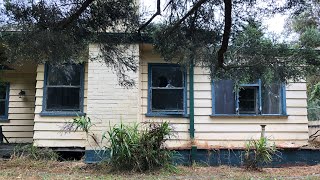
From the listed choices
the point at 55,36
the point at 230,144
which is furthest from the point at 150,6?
the point at 230,144

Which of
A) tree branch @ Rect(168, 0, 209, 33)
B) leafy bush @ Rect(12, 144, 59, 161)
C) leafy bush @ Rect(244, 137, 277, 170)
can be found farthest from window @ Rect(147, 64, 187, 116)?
tree branch @ Rect(168, 0, 209, 33)

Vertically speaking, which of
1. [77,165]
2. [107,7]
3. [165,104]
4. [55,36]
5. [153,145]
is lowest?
[77,165]

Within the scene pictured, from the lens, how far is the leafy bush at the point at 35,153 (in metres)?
8.12

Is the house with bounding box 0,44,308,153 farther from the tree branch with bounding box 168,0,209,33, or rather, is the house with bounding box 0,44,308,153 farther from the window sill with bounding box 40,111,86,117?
the tree branch with bounding box 168,0,209,33

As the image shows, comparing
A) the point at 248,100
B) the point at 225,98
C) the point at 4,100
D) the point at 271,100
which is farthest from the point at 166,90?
the point at 4,100

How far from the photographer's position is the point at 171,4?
16.7ft

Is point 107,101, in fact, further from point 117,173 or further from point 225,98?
point 225,98

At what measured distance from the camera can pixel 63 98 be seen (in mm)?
8914

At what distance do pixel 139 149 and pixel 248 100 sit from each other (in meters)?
3.51

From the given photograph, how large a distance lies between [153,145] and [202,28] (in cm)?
253

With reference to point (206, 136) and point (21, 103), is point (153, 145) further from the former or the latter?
point (21, 103)

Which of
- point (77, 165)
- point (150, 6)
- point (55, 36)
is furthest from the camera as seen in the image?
point (77, 165)

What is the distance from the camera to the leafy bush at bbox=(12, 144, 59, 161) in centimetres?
812

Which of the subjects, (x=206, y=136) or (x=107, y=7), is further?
(x=206, y=136)
